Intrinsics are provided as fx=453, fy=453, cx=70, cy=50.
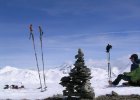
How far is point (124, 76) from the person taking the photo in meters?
25.4

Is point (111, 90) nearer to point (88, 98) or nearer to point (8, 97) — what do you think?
point (88, 98)

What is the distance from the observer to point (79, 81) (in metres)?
19.9

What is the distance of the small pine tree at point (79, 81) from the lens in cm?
1978

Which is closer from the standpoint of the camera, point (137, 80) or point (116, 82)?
point (137, 80)

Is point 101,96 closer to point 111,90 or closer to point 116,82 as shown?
point 111,90

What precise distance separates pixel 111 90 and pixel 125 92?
31.0 inches

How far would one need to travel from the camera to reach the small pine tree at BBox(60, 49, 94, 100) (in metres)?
19.8

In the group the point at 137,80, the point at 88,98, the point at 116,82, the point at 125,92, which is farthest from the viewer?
the point at 116,82

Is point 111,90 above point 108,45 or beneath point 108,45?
beneath

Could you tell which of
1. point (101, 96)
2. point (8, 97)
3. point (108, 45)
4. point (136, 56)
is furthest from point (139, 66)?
point (8, 97)

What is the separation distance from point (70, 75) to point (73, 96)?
0.95 m

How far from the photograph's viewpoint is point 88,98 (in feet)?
64.8

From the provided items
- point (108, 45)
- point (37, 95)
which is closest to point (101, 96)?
point (37, 95)

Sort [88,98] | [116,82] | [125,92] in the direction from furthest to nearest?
[116,82] < [125,92] < [88,98]
